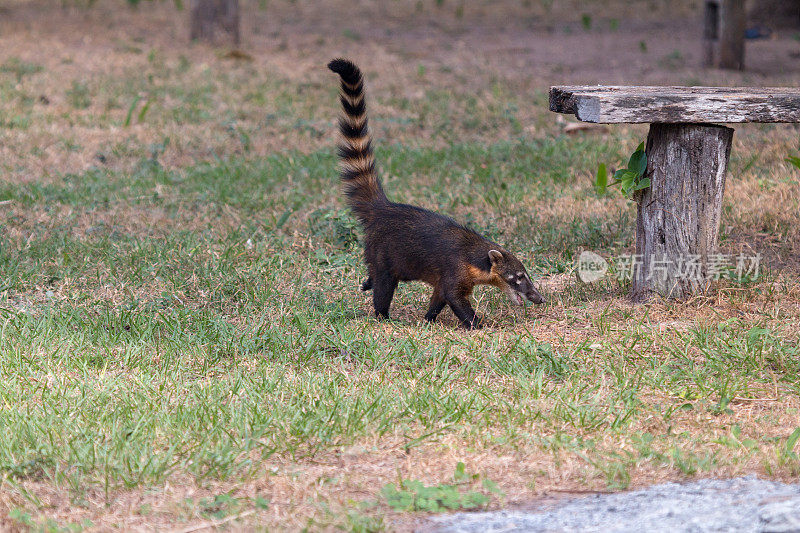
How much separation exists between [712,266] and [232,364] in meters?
2.78

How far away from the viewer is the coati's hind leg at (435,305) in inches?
209

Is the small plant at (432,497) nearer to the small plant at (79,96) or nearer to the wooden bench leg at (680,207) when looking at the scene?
the wooden bench leg at (680,207)

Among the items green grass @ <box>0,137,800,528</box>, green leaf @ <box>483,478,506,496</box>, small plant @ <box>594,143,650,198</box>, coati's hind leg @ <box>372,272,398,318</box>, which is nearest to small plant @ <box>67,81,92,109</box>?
green grass @ <box>0,137,800,528</box>

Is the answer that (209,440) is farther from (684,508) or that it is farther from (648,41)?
(648,41)

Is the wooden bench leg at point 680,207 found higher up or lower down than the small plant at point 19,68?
lower down

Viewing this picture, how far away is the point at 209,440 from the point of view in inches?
145

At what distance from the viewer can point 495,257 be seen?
5156 mm

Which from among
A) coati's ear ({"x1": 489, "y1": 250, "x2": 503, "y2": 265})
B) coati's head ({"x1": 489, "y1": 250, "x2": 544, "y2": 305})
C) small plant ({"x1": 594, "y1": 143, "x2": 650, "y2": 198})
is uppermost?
small plant ({"x1": 594, "y1": 143, "x2": 650, "y2": 198})

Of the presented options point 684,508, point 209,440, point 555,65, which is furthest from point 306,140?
point 684,508

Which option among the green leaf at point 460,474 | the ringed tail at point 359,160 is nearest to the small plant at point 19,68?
the ringed tail at point 359,160

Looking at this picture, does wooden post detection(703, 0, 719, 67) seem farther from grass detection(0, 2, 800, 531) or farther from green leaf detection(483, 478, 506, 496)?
green leaf detection(483, 478, 506, 496)

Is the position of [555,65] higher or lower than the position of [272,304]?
higher

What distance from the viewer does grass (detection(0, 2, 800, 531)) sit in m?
3.46

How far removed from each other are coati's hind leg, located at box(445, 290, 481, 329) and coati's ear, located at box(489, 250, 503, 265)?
9.6 inches
